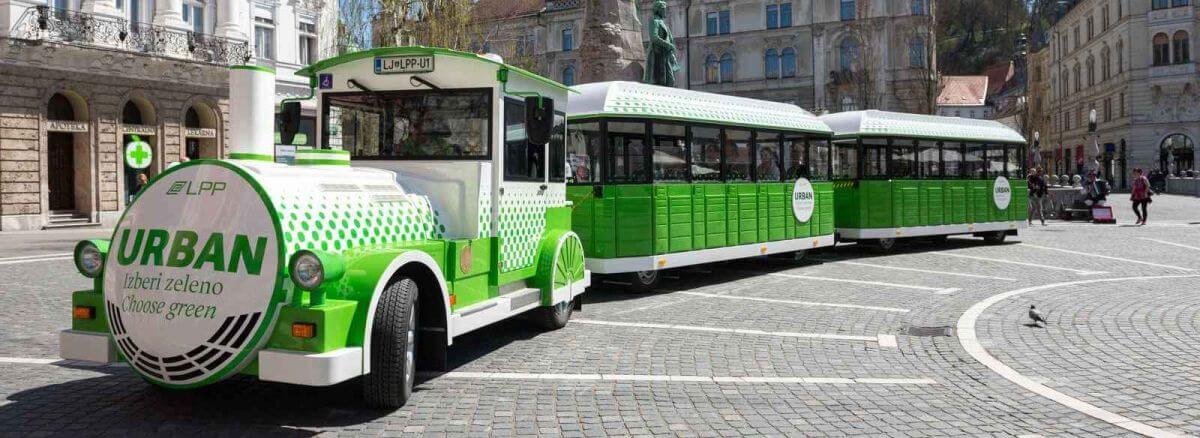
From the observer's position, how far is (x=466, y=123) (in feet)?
25.4

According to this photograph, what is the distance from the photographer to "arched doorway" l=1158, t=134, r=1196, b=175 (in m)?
64.7

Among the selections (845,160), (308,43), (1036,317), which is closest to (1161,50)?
(308,43)

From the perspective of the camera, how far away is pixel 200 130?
33812 mm

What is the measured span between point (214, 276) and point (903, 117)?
17.4m

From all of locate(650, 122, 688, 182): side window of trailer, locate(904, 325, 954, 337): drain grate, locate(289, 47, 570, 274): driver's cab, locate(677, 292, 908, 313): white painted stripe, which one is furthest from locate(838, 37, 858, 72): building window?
locate(289, 47, 570, 274): driver's cab

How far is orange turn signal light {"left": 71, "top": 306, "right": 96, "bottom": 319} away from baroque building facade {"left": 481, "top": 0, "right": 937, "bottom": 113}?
62304mm

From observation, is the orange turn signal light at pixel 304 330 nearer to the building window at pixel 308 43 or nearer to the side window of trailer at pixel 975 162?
the side window of trailer at pixel 975 162

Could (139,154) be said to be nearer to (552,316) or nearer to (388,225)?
(552,316)

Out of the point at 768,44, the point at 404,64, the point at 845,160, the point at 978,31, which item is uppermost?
the point at 978,31

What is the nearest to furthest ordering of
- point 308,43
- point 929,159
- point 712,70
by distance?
point 929,159
point 308,43
point 712,70

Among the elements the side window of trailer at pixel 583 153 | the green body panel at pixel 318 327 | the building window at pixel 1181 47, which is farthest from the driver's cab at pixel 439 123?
the building window at pixel 1181 47

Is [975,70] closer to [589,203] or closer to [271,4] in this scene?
[271,4]

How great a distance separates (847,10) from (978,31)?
5415cm

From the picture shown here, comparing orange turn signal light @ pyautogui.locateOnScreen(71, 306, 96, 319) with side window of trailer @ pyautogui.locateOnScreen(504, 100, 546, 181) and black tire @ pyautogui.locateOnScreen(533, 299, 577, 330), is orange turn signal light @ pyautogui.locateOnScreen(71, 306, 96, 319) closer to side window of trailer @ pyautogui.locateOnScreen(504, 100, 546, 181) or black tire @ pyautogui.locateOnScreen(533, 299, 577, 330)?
side window of trailer @ pyautogui.locateOnScreen(504, 100, 546, 181)
